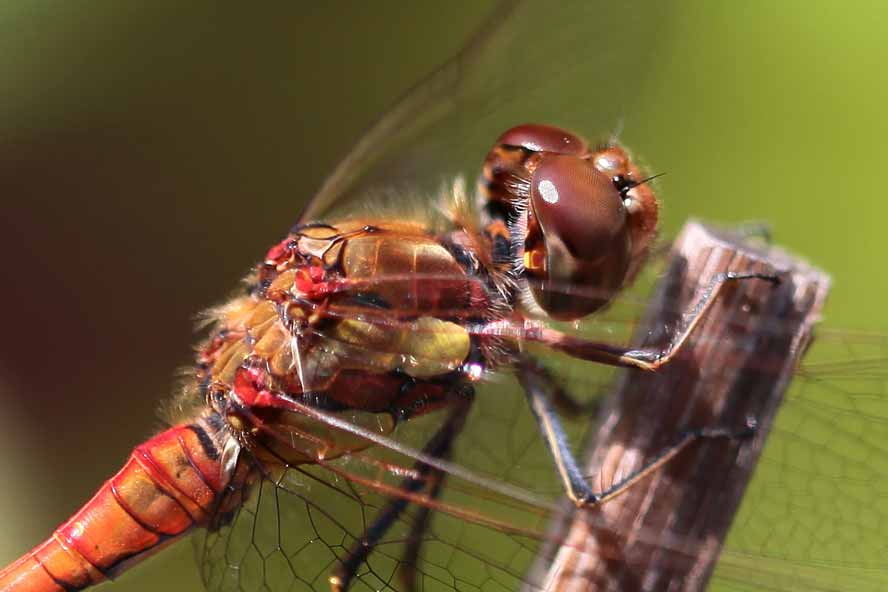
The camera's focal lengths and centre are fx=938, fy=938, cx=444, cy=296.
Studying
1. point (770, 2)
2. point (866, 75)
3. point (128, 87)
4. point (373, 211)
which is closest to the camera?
point (373, 211)

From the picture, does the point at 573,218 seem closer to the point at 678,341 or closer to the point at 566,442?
the point at 678,341

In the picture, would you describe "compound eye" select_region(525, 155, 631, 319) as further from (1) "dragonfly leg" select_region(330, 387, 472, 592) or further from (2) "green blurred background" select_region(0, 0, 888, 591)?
(2) "green blurred background" select_region(0, 0, 888, 591)

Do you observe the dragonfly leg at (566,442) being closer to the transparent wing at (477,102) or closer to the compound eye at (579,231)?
the compound eye at (579,231)

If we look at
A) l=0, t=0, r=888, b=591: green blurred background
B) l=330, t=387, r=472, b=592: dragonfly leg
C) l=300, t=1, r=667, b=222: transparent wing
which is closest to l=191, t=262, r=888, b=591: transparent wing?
l=330, t=387, r=472, b=592: dragonfly leg

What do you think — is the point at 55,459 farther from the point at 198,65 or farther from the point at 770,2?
the point at 770,2

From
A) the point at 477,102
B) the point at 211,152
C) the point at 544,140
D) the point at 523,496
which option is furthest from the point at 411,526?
the point at 211,152

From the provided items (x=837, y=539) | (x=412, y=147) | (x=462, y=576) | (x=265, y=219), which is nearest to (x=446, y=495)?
(x=462, y=576)

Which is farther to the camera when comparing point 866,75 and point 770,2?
point 770,2
